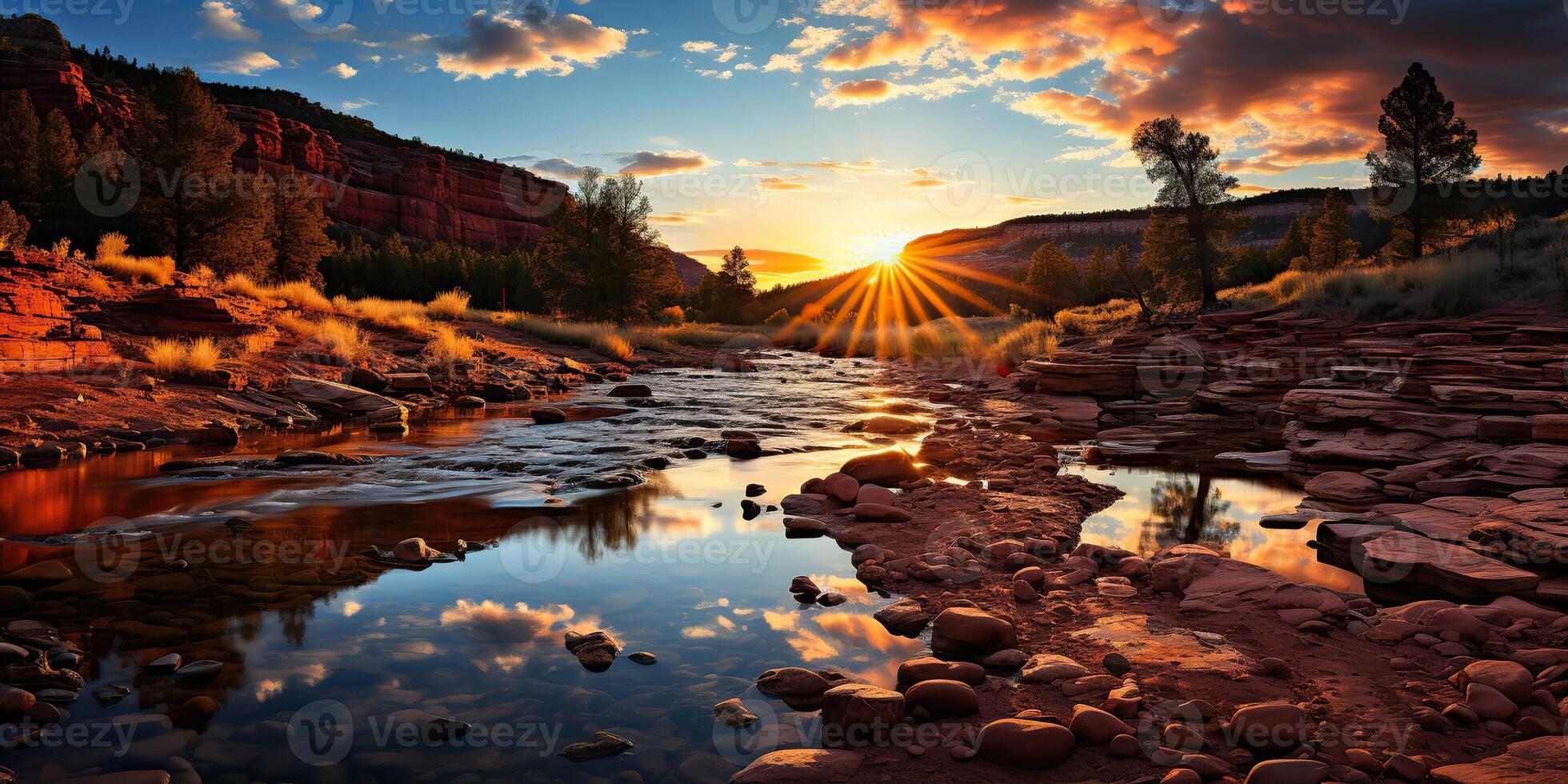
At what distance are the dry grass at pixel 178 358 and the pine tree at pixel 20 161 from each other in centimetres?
4435

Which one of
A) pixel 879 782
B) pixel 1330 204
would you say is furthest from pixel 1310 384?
pixel 1330 204

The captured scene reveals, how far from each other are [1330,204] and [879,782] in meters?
75.6

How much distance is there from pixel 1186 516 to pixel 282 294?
25.0 meters

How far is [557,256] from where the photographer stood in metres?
42.4

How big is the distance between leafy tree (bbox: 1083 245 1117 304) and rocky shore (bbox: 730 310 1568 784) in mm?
64289

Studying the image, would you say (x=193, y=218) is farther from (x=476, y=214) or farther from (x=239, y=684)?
(x=476, y=214)

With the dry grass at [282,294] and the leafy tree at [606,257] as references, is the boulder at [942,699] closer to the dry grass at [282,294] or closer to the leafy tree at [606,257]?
the dry grass at [282,294]

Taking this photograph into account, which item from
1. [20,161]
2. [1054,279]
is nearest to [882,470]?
[20,161]

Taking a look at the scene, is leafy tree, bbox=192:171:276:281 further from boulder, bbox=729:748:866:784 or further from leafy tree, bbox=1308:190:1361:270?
leafy tree, bbox=1308:190:1361:270

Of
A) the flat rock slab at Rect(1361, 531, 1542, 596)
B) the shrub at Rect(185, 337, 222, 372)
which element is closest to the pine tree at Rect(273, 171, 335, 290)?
the shrub at Rect(185, 337, 222, 372)

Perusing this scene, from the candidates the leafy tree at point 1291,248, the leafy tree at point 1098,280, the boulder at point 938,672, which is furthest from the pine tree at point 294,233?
the leafy tree at point 1291,248

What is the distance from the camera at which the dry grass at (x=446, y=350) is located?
19.6 m

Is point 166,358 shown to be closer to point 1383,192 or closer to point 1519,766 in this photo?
point 1519,766

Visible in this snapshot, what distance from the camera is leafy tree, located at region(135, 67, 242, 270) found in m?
29.4
